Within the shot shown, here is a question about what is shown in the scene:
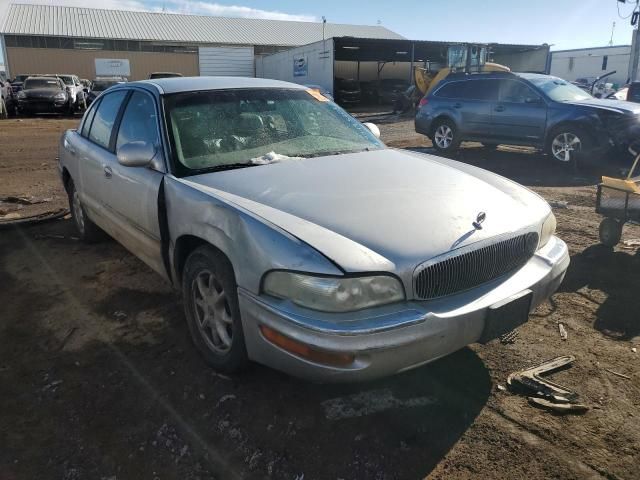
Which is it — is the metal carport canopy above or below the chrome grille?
above

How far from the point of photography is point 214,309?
2.78 meters

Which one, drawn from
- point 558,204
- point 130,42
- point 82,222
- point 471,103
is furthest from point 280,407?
point 130,42

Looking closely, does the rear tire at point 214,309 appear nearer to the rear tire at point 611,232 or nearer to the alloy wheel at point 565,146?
the rear tire at point 611,232

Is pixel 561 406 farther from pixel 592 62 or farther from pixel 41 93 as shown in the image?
pixel 592 62

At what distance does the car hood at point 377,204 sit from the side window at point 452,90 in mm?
→ 8344

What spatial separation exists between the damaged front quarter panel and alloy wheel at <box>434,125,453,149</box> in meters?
9.26

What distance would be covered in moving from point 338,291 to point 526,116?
9085mm

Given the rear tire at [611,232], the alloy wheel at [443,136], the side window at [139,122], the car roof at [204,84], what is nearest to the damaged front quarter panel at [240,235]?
the side window at [139,122]

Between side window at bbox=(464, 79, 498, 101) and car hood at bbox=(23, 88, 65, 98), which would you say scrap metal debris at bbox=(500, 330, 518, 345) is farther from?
car hood at bbox=(23, 88, 65, 98)

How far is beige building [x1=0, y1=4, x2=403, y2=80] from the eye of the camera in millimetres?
37406

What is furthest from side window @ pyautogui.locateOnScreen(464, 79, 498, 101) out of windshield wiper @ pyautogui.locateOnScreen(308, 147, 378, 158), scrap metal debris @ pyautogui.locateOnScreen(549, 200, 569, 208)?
windshield wiper @ pyautogui.locateOnScreen(308, 147, 378, 158)

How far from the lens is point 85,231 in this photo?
16.6ft

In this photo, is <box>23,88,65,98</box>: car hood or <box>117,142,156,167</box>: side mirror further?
<box>23,88,65,98</box>: car hood

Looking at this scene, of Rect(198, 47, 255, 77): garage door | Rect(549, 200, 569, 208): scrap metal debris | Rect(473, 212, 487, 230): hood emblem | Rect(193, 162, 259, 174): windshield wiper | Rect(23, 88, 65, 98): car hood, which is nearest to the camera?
Rect(473, 212, 487, 230): hood emblem
